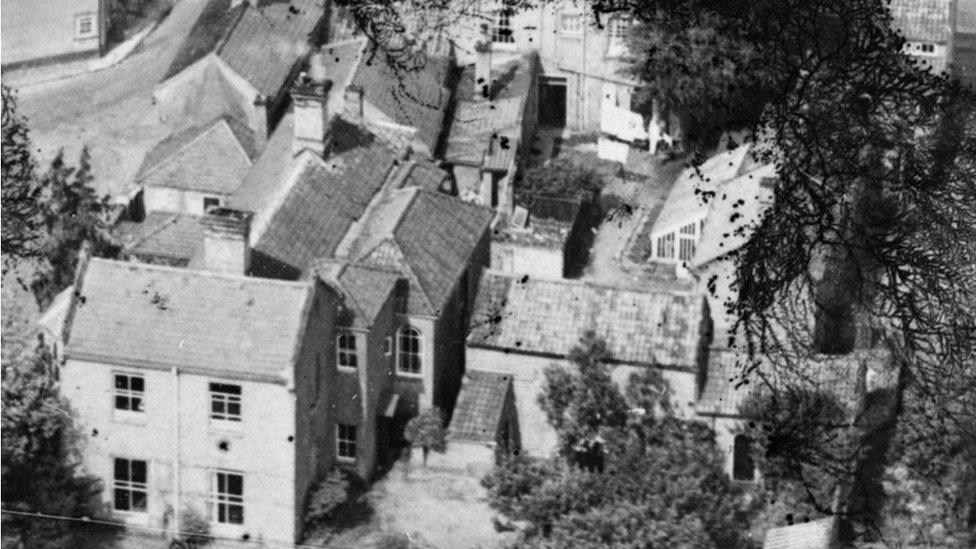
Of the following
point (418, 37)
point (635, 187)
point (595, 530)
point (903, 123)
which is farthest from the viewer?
point (635, 187)

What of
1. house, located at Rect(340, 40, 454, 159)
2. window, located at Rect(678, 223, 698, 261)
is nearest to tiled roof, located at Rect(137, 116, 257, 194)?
house, located at Rect(340, 40, 454, 159)

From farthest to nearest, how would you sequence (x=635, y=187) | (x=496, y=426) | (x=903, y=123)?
(x=635, y=187) < (x=496, y=426) < (x=903, y=123)

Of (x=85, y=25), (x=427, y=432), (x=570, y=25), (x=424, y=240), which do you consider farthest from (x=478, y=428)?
(x=570, y=25)

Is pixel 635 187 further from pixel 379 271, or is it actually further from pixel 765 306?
pixel 765 306

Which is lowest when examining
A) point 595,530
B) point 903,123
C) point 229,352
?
point 595,530

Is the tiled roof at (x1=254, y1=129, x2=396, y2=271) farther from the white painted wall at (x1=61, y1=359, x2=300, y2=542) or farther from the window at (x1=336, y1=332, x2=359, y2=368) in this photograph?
the white painted wall at (x1=61, y1=359, x2=300, y2=542)

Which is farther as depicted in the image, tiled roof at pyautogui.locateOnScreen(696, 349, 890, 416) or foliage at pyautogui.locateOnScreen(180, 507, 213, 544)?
foliage at pyautogui.locateOnScreen(180, 507, 213, 544)

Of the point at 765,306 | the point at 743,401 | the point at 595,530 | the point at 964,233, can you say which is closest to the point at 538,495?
the point at 595,530
